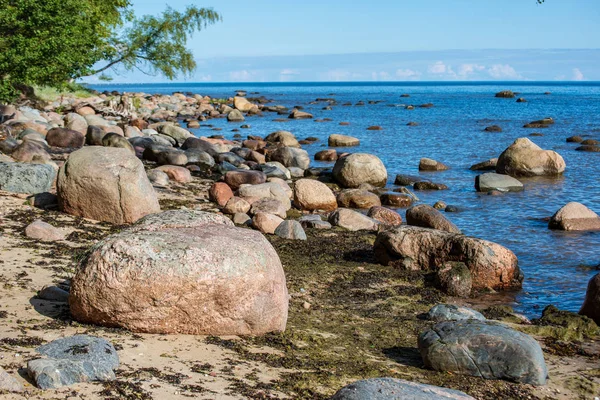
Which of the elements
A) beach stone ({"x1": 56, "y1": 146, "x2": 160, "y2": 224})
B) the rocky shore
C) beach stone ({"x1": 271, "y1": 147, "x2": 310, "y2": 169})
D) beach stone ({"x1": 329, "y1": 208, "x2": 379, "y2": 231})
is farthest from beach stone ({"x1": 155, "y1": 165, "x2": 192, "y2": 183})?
beach stone ({"x1": 271, "y1": 147, "x2": 310, "y2": 169})

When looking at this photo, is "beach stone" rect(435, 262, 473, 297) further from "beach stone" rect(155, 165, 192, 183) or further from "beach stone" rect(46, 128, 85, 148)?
"beach stone" rect(46, 128, 85, 148)

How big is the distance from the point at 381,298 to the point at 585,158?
2449 cm

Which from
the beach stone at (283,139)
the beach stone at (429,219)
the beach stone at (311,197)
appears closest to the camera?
the beach stone at (429,219)

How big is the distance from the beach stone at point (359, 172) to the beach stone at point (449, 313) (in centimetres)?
1293

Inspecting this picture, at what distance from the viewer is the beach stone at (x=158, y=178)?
18.9 metres

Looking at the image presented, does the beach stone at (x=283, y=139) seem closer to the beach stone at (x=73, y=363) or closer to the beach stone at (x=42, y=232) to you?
the beach stone at (x=42, y=232)

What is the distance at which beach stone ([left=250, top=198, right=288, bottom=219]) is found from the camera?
16703mm

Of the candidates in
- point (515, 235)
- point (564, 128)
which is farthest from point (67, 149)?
point (564, 128)

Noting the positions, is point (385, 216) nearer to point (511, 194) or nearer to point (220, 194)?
point (220, 194)

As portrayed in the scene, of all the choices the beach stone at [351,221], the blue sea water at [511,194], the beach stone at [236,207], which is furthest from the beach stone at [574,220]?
the beach stone at [236,207]

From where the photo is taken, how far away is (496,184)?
23.5 metres

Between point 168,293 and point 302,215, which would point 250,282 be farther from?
point 302,215

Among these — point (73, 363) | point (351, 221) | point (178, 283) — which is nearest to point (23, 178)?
point (351, 221)

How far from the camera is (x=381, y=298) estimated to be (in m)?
11.4
